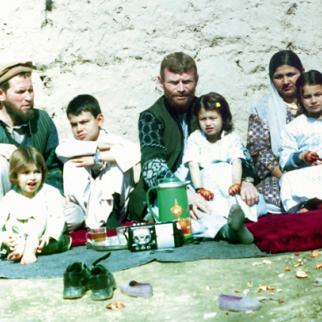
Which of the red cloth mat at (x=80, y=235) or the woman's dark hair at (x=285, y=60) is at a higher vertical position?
the woman's dark hair at (x=285, y=60)

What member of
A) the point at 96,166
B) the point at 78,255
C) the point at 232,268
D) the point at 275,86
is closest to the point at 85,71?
the point at 96,166

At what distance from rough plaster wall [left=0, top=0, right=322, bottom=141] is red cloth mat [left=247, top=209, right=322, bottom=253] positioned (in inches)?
62.3

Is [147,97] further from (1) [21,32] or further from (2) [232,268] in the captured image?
(2) [232,268]

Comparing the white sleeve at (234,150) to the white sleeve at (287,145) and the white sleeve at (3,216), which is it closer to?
the white sleeve at (287,145)

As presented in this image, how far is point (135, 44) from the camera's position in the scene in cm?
636

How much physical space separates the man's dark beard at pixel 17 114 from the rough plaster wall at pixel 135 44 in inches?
21.8

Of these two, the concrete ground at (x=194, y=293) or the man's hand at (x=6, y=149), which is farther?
the man's hand at (x=6, y=149)

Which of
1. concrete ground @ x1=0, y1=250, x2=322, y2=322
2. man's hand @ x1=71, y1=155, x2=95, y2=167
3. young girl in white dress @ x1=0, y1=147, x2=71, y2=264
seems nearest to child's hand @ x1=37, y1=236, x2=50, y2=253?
young girl in white dress @ x1=0, y1=147, x2=71, y2=264

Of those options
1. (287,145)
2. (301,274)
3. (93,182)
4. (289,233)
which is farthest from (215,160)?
(301,274)

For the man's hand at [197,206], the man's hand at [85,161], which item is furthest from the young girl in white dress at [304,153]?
the man's hand at [85,161]

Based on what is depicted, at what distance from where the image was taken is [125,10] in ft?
20.8

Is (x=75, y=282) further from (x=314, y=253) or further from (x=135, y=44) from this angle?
(x=135, y=44)

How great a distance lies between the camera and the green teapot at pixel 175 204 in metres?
4.95

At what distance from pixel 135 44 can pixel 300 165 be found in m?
1.75
